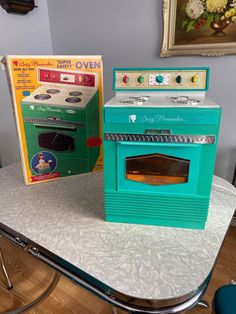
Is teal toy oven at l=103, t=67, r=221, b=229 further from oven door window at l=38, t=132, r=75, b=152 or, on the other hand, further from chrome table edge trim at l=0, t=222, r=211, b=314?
oven door window at l=38, t=132, r=75, b=152

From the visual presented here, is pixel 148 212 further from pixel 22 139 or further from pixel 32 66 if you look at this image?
pixel 32 66

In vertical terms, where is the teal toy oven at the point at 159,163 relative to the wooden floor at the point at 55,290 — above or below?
above

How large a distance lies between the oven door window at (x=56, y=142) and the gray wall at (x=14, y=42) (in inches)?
42.5

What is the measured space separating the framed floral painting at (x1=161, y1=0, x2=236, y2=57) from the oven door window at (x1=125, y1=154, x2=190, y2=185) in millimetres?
1218

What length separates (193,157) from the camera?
2.14ft

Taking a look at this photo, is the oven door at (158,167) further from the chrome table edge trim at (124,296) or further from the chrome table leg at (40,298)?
the chrome table leg at (40,298)

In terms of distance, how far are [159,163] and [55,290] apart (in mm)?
1106

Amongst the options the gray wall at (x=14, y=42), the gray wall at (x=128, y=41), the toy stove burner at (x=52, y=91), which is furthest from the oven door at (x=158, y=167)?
the gray wall at (x=14, y=42)

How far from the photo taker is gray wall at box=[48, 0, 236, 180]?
1636mm

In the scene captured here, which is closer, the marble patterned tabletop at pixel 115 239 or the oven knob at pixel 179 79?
the marble patterned tabletop at pixel 115 239

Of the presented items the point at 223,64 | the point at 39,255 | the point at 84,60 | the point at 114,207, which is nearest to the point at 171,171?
the point at 114,207

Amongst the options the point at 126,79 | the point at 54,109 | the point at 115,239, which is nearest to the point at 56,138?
the point at 54,109

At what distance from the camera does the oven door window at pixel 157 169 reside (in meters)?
0.68

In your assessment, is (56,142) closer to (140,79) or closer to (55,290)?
(140,79)
